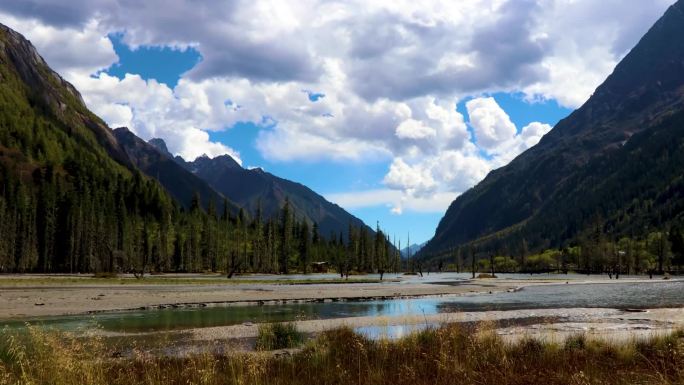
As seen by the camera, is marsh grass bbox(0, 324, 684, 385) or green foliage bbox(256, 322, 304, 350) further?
green foliage bbox(256, 322, 304, 350)

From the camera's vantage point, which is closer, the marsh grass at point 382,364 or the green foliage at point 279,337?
the marsh grass at point 382,364

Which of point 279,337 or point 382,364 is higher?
point 382,364

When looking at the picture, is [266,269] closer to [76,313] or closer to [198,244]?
[198,244]

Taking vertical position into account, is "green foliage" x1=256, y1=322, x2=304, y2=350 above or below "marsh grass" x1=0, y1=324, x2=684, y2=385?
below

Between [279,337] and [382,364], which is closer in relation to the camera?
[382,364]

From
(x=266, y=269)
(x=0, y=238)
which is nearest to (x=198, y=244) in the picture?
(x=266, y=269)

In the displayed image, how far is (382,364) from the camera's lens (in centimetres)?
1599

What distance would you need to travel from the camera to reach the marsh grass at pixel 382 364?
Answer: 12.1 metres

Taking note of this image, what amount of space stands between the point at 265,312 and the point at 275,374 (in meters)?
27.9

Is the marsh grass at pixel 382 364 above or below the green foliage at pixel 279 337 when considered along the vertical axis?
above

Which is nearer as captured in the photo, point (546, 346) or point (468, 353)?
point (468, 353)

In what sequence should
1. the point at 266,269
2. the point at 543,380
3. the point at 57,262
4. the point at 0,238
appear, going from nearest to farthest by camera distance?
the point at 543,380, the point at 0,238, the point at 57,262, the point at 266,269

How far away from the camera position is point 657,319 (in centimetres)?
3453

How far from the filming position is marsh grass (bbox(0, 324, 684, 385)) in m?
12.1
